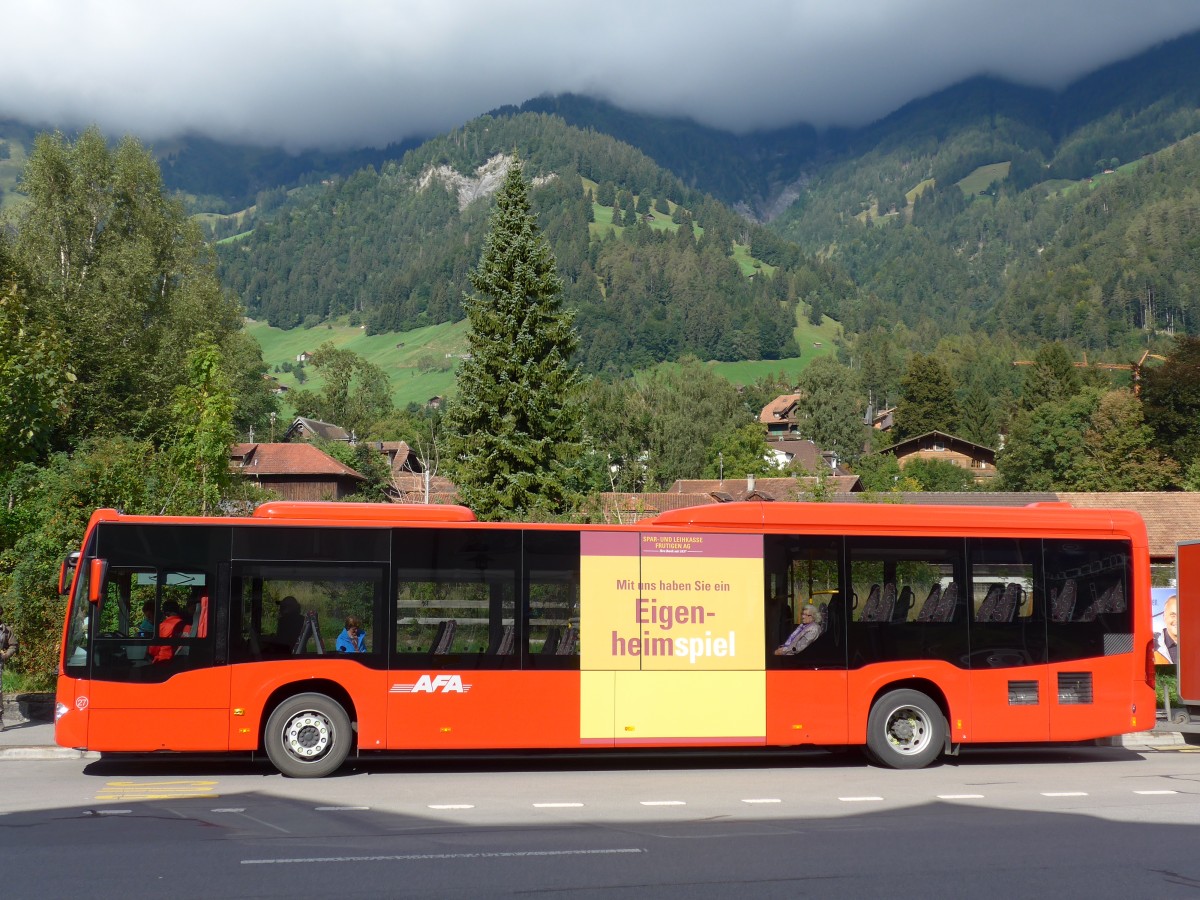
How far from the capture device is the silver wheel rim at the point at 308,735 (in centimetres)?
1402

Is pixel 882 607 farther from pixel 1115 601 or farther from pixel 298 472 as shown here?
pixel 298 472

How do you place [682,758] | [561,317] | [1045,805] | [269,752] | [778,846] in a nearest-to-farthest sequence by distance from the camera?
[778,846]
[1045,805]
[269,752]
[682,758]
[561,317]

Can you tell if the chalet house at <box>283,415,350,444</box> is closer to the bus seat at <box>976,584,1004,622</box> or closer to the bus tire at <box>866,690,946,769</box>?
the bus tire at <box>866,690,946,769</box>

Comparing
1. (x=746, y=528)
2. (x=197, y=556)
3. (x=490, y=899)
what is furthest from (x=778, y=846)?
(x=197, y=556)

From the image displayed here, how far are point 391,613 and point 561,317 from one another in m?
28.4

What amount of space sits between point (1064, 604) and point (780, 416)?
17083cm

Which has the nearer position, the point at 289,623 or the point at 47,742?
the point at 289,623

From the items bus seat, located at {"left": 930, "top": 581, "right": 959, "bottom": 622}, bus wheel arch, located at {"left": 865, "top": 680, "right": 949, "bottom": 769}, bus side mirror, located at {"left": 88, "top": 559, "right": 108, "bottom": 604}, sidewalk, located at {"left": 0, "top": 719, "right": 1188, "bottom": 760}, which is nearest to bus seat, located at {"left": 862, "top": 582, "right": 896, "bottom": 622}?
bus seat, located at {"left": 930, "top": 581, "right": 959, "bottom": 622}

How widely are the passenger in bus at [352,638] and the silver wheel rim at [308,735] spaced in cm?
83

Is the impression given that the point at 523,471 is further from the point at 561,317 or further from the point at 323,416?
the point at 323,416

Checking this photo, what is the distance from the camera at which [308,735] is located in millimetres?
14070

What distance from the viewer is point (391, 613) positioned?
559 inches

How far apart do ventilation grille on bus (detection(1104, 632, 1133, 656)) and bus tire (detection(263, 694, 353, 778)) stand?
9.74m

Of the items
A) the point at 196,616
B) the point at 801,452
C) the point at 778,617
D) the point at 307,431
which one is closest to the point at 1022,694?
the point at 778,617
